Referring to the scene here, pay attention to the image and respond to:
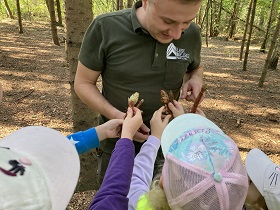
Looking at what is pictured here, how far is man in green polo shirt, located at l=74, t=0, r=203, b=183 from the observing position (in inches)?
76.5

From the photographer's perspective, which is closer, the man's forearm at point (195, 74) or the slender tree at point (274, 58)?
the man's forearm at point (195, 74)

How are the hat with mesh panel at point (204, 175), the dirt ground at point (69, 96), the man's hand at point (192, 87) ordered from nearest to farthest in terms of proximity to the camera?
the hat with mesh panel at point (204, 175)
the man's hand at point (192, 87)
the dirt ground at point (69, 96)

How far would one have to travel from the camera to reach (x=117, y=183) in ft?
4.66

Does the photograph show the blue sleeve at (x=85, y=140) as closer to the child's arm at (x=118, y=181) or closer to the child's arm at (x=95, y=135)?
the child's arm at (x=95, y=135)

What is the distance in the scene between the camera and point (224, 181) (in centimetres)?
124

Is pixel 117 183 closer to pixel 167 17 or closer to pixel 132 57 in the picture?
pixel 132 57

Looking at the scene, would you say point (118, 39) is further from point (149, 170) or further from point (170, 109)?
point (149, 170)

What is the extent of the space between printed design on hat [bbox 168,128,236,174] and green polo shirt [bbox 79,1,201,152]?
72 cm

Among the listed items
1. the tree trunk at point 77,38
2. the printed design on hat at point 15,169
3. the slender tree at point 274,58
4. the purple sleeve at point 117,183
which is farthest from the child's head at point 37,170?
the slender tree at point 274,58

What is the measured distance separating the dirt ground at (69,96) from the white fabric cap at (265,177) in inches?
94.4

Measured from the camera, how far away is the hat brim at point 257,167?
1646 millimetres

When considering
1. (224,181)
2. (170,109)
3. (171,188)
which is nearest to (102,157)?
(170,109)

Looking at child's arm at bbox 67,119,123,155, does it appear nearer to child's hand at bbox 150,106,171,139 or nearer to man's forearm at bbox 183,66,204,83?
child's hand at bbox 150,106,171,139

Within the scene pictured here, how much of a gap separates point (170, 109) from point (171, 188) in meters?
0.68
